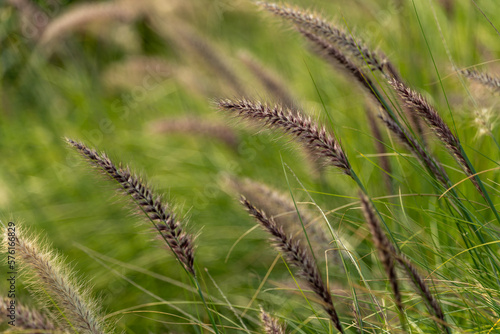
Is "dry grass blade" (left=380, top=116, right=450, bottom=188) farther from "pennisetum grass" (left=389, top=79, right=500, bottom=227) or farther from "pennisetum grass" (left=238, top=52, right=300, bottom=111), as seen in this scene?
"pennisetum grass" (left=238, top=52, right=300, bottom=111)

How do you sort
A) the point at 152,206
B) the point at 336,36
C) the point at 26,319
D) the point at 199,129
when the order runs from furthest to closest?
the point at 199,129 < the point at 336,36 < the point at 152,206 < the point at 26,319

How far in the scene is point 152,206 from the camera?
130 centimetres

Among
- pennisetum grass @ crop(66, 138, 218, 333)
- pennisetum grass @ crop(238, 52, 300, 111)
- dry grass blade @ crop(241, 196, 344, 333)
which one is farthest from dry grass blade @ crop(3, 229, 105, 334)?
pennisetum grass @ crop(238, 52, 300, 111)

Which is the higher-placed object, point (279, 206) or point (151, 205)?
point (151, 205)

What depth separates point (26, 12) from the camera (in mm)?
3582

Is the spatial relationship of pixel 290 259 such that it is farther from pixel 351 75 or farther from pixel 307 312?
pixel 307 312

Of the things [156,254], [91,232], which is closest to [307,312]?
[156,254]

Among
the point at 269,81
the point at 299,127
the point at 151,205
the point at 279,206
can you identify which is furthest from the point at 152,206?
the point at 269,81

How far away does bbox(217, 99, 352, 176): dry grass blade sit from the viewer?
1.27m

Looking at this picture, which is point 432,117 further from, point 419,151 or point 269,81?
point 269,81

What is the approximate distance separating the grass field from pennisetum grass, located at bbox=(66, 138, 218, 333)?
0.28 feet

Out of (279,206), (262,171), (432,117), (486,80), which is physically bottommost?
(262,171)

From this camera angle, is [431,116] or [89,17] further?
[89,17]

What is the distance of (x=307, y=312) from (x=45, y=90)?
3619 mm
